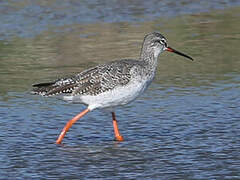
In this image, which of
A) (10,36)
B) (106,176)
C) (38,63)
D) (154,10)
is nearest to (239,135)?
(106,176)

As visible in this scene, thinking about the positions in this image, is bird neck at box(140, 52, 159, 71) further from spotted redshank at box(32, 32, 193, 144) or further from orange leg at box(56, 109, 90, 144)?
orange leg at box(56, 109, 90, 144)

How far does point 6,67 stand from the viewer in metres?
15.0

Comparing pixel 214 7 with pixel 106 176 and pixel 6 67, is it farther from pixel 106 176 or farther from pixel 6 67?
pixel 106 176

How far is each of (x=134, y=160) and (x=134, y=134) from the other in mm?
1394

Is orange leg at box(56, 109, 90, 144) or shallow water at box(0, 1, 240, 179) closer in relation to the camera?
shallow water at box(0, 1, 240, 179)

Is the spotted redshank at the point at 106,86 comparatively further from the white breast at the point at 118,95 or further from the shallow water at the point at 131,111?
the shallow water at the point at 131,111

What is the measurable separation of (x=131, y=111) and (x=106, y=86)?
168 centimetres

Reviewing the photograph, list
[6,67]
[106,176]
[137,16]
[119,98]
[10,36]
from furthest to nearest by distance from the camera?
[137,16] < [10,36] < [6,67] < [119,98] < [106,176]

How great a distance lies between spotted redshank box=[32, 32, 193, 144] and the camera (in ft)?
34.4

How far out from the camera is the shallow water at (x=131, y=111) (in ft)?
30.7

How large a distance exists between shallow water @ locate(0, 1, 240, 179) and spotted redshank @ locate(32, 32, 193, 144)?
0.60 meters

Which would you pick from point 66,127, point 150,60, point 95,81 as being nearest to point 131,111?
point 150,60

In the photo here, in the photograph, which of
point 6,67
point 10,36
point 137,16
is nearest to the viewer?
point 6,67

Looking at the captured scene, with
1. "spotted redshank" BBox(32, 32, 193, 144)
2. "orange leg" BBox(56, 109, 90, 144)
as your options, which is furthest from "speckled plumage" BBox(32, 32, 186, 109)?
"orange leg" BBox(56, 109, 90, 144)
